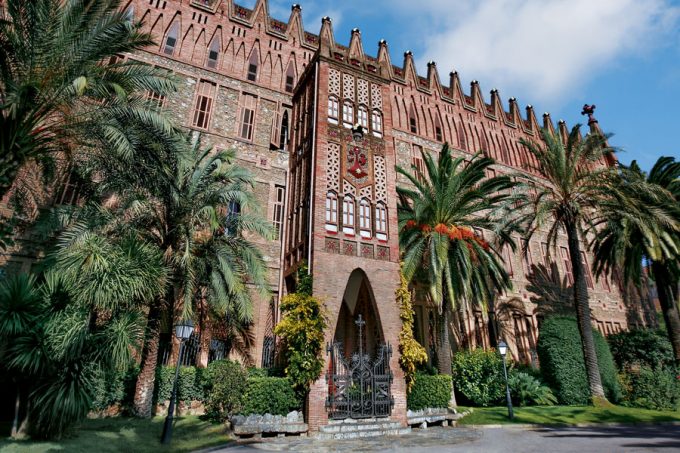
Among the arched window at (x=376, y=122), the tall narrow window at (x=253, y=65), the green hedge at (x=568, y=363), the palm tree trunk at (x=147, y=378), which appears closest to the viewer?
the palm tree trunk at (x=147, y=378)

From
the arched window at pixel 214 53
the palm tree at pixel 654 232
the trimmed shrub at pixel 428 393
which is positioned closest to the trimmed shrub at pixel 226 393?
the trimmed shrub at pixel 428 393

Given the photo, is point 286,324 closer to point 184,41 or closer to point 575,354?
point 575,354

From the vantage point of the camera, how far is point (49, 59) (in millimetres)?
9219

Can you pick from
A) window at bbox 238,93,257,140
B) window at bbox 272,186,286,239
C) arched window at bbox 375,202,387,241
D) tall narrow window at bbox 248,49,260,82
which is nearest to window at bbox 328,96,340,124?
arched window at bbox 375,202,387,241

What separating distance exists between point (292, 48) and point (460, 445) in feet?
67.8

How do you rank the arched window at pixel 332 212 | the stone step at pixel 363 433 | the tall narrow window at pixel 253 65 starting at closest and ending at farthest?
the stone step at pixel 363 433 < the arched window at pixel 332 212 < the tall narrow window at pixel 253 65

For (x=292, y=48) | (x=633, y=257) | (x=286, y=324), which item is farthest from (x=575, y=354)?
(x=292, y=48)

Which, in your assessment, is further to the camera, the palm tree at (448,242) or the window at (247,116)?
the window at (247,116)

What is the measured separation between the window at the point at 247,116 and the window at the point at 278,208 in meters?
3.05

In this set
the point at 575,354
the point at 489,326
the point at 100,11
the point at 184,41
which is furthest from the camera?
the point at 489,326

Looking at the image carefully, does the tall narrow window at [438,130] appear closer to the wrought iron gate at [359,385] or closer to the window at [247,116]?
the window at [247,116]

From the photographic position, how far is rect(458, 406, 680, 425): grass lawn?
13.9 metres

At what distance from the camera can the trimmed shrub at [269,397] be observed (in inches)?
438

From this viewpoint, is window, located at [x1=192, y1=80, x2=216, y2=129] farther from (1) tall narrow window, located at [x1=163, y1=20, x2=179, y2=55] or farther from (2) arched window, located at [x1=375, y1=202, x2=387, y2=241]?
(2) arched window, located at [x1=375, y1=202, x2=387, y2=241]
